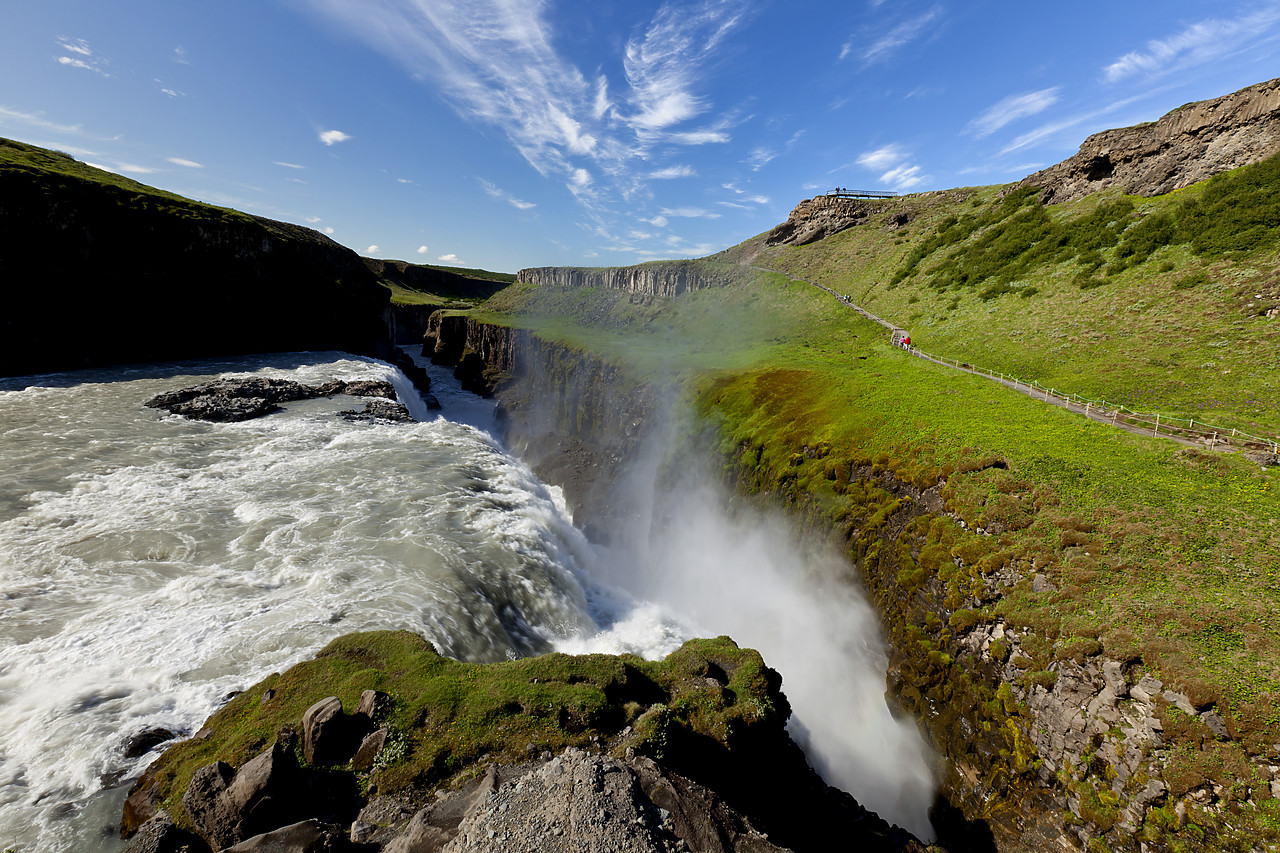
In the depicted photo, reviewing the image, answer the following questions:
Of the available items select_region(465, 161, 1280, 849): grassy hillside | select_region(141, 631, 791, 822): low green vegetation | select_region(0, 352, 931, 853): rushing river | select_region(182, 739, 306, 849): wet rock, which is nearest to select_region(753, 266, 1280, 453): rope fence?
select_region(465, 161, 1280, 849): grassy hillside

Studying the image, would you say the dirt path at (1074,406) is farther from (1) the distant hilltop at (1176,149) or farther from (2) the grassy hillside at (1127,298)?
(1) the distant hilltop at (1176,149)

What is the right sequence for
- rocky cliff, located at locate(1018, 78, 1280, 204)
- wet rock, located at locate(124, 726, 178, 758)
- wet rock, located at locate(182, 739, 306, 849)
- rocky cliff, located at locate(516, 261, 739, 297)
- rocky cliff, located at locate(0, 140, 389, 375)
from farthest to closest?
rocky cliff, located at locate(516, 261, 739, 297) → rocky cliff, located at locate(0, 140, 389, 375) → rocky cliff, located at locate(1018, 78, 1280, 204) → wet rock, located at locate(124, 726, 178, 758) → wet rock, located at locate(182, 739, 306, 849)

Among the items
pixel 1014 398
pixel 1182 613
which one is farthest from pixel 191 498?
pixel 1014 398

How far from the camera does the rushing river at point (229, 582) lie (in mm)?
11109

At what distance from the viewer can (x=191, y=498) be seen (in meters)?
22.8

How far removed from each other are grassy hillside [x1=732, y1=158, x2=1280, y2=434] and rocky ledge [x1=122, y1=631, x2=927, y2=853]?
25.7 metres

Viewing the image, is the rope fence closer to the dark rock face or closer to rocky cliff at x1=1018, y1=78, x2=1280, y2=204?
rocky cliff at x1=1018, y1=78, x2=1280, y2=204

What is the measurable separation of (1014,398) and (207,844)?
111ft

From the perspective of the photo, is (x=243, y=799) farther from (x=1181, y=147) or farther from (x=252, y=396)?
(x=1181, y=147)

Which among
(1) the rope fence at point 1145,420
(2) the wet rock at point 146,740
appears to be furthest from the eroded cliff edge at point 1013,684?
(2) the wet rock at point 146,740

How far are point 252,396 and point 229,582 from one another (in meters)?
31.3

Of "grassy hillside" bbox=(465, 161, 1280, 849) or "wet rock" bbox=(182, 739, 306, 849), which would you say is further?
"grassy hillside" bbox=(465, 161, 1280, 849)

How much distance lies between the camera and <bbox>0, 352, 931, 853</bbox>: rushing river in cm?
1111

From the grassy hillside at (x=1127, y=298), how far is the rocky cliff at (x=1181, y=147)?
125 inches
